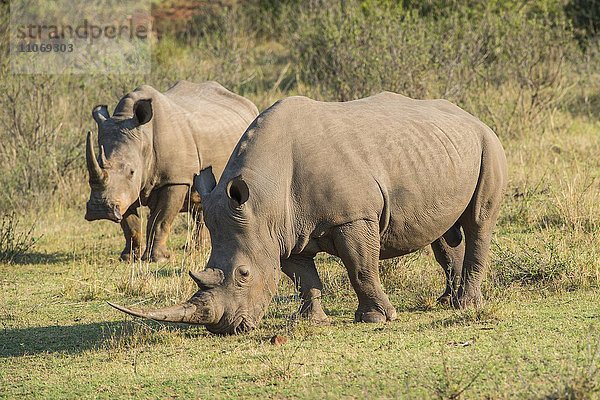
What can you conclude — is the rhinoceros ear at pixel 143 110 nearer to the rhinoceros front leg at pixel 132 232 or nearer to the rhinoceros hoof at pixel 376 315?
the rhinoceros front leg at pixel 132 232

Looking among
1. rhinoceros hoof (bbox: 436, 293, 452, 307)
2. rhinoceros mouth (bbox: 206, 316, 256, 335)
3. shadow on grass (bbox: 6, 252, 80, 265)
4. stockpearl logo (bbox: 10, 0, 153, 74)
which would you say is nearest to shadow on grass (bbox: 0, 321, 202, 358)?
rhinoceros mouth (bbox: 206, 316, 256, 335)

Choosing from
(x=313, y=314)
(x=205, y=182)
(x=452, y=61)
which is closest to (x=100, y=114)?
(x=205, y=182)

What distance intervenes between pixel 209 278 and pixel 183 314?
1.22 feet

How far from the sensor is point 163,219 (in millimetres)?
12094

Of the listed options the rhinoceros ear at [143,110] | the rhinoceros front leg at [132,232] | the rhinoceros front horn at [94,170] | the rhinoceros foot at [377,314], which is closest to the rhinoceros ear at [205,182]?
the rhinoceros foot at [377,314]

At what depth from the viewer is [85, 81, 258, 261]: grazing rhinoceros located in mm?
11562

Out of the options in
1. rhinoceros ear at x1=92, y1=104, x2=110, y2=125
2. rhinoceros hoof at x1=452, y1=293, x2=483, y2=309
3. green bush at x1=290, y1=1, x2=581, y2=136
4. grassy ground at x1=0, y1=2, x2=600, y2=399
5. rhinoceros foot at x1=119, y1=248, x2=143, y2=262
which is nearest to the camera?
grassy ground at x1=0, y1=2, x2=600, y2=399

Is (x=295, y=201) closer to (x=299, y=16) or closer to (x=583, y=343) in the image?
(x=583, y=343)

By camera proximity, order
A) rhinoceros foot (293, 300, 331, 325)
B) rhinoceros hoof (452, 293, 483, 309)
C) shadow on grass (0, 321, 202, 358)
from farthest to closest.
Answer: rhinoceros hoof (452, 293, 483, 309), rhinoceros foot (293, 300, 331, 325), shadow on grass (0, 321, 202, 358)

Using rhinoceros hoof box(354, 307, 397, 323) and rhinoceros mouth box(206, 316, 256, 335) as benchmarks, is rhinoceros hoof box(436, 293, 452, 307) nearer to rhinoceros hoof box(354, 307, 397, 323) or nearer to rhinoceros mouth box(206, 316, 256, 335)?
rhinoceros hoof box(354, 307, 397, 323)

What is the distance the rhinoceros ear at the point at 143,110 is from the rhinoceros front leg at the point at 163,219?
0.84m

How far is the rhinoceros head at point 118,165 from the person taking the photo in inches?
452

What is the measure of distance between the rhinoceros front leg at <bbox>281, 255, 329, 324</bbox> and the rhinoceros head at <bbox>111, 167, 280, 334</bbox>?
0.55m

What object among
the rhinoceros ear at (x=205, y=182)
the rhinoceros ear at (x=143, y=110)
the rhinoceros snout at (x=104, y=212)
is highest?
the rhinoceros ear at (x=205, y=182)
